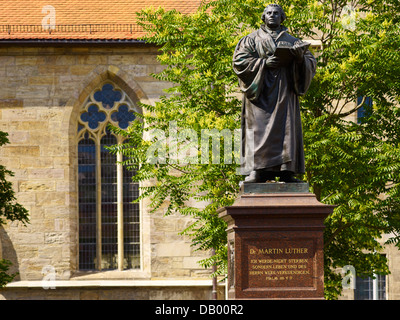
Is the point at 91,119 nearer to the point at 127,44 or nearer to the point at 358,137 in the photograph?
the point at 127,44

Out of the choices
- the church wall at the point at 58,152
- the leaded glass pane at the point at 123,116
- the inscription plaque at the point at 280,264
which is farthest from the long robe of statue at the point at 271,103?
the leaded glass pane at the point at 123,116

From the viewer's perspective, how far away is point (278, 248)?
393 inches

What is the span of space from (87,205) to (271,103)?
50.0ft

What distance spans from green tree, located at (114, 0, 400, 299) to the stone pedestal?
5911mm

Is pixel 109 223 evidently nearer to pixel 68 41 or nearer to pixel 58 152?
pixel 58 152

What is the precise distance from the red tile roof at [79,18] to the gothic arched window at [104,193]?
1554 mm

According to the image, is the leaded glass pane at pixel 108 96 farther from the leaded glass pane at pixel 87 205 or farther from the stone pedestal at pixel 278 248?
the stone pedestal at pixel 278 248

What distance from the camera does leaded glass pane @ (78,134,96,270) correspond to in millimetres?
25031

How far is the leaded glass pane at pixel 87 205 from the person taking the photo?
82.1ft

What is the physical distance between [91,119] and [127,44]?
2347 millimetres

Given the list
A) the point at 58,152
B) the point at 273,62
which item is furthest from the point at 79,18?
the point at 273,62

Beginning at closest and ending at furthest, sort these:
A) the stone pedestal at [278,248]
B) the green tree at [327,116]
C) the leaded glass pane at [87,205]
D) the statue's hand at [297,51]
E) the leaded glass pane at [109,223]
Answer: the stone pedestal at [278,248] → the statue's hand at [297,51] → the green tree at [327,116] → the leaded glass pane at [87,205] → the leaded glass pane at [109,223]

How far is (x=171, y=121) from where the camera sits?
17688 millimetres
